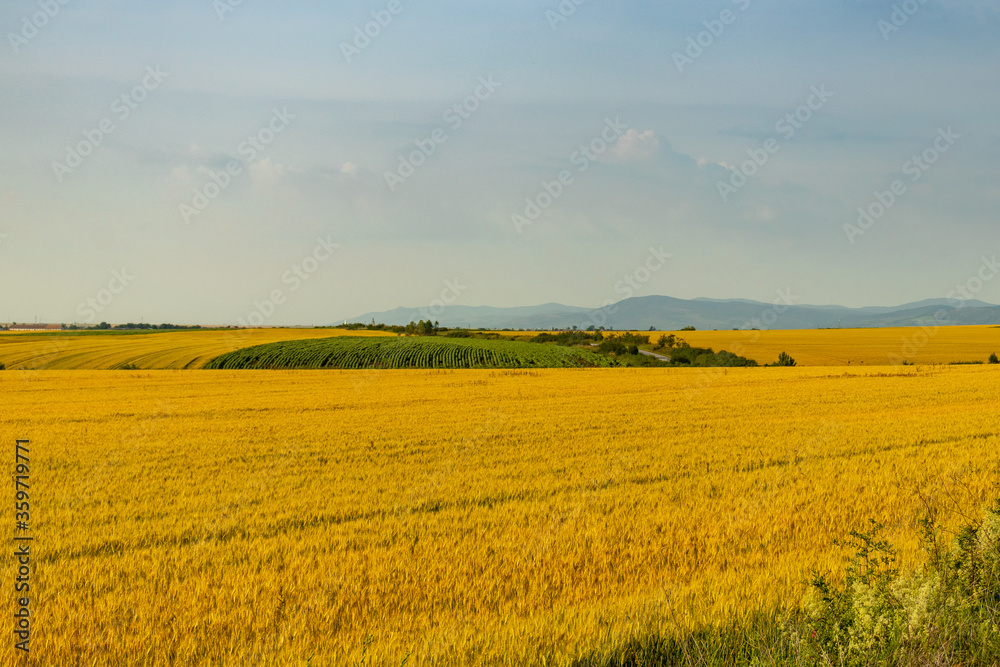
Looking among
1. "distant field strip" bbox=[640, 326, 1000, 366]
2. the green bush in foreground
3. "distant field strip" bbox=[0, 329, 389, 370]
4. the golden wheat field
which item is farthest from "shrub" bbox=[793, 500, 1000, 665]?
"distant field strip" bbox=[640, 326, 1000, 366]

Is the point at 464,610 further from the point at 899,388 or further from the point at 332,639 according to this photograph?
the point at 899,388

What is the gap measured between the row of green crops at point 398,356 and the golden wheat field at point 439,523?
135 feet

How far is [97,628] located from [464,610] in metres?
3.00

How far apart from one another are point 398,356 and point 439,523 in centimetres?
5690


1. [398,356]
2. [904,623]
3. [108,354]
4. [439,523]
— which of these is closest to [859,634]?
[904,623]

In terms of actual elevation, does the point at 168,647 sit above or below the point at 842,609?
below

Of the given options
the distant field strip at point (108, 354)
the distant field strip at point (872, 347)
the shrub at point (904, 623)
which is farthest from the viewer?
the distant field strip at point (872, 347)

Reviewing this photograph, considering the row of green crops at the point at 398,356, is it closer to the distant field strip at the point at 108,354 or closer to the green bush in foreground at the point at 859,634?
the distant field strip at the point at 108,354

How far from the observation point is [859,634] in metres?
4.07

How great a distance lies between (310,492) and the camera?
383 inches

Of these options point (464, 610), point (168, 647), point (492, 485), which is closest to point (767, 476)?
point (492, 485)

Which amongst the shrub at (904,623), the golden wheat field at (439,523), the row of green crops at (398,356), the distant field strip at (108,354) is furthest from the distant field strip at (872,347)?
the shrub at (904,623)

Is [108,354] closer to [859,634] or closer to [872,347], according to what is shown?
[859,634]

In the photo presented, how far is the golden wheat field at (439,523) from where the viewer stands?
477 centimetres
